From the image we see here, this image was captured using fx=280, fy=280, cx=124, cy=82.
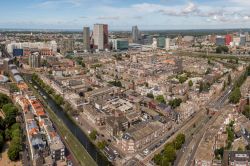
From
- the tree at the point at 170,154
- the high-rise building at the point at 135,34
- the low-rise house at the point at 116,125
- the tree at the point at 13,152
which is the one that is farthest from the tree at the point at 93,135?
the high-rise building at the point at 135,34

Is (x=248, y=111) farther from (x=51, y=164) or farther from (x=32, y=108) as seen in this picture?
(x=32, y=108)

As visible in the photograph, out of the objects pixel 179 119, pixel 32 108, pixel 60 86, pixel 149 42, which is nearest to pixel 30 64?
pixel 60 86

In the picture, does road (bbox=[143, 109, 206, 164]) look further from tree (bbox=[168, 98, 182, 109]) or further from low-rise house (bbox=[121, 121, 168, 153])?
tree (bbox=[168, 98, 182, 109])

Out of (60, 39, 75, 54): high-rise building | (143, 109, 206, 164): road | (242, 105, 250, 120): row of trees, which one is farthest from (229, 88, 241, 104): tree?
(60, 39, 75, 54): high-rise building

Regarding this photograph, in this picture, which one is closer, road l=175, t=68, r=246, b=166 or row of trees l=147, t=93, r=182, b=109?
road l=175, t=68, r=246, b=166

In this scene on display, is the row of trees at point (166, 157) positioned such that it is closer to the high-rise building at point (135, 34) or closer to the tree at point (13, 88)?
the tree at point (13, 88)

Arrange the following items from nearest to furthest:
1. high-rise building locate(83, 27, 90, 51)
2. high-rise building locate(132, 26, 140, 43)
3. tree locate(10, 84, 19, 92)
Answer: tree locate(10, 84, 19, 92) < high-rise building locate(83, 27, 90, 51) < high-rise building locate(132, 26, 140, 43)

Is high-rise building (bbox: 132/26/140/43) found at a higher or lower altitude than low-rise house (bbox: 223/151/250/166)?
higher
